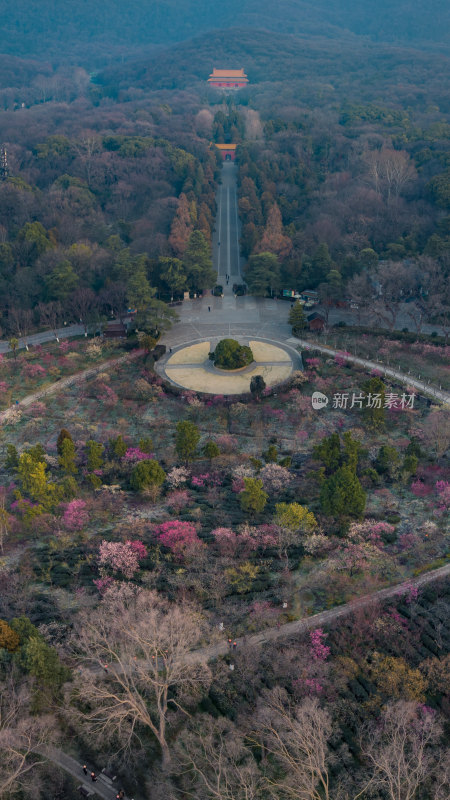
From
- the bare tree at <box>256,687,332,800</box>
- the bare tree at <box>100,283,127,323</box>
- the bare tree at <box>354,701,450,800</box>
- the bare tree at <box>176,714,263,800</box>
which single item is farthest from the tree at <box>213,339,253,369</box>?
the bare tree at <box>354,701,450,800</box>

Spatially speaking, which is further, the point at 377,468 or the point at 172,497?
the point at 377,468

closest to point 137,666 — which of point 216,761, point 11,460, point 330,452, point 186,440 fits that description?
point 216,761

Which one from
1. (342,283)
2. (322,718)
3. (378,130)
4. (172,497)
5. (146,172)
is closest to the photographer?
(322,718)

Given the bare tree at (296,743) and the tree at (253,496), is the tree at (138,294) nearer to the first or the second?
the tree at (253,496)

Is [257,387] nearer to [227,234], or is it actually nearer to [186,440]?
[186,440]

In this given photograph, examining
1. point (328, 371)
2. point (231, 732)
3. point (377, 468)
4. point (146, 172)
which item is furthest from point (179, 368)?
point (146, 172)

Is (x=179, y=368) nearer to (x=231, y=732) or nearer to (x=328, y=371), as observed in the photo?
(x=328, y=371)

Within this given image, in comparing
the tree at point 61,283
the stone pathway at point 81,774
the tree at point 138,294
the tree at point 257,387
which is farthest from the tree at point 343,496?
the tree at point 61,283

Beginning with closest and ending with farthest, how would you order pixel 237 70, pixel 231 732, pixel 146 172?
pixel 231 732 → pixel 146 172 → pixel 237 70
